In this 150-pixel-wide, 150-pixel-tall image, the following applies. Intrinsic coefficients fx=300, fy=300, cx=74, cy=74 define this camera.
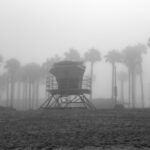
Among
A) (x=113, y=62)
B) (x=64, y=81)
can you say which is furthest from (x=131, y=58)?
(x=64, y=81)

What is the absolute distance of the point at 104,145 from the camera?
7.00 metres

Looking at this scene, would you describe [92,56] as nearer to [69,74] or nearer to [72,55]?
[72,55]

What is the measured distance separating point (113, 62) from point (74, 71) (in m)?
55.1

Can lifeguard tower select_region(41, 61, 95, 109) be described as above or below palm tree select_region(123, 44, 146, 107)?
below

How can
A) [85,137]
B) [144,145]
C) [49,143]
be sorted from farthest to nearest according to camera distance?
[85,137], [49,143], [144,145]

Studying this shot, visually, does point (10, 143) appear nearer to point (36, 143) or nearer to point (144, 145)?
point (36, 143)

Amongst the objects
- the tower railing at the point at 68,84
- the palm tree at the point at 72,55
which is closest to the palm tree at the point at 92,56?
the palm tree at the point at 72,55

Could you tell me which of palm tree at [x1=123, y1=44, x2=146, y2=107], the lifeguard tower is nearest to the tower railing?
the lifeguard tower

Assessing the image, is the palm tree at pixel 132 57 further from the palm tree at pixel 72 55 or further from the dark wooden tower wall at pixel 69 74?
the dark wooden tower wall at pixel 69 74

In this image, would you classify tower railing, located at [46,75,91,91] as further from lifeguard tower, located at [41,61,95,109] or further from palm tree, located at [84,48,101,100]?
palm tree, located at [84,48,101,100]

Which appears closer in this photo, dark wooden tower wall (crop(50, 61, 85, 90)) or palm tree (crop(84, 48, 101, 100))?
dark wooden tower wall (crop(50, 61, 85, 90))

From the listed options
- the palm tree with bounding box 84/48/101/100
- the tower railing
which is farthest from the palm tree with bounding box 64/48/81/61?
the tower railing

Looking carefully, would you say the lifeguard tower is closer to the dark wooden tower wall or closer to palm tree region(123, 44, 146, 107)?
the dark wooden tower wall

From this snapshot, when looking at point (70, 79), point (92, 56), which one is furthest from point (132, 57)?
point (70, 79)
